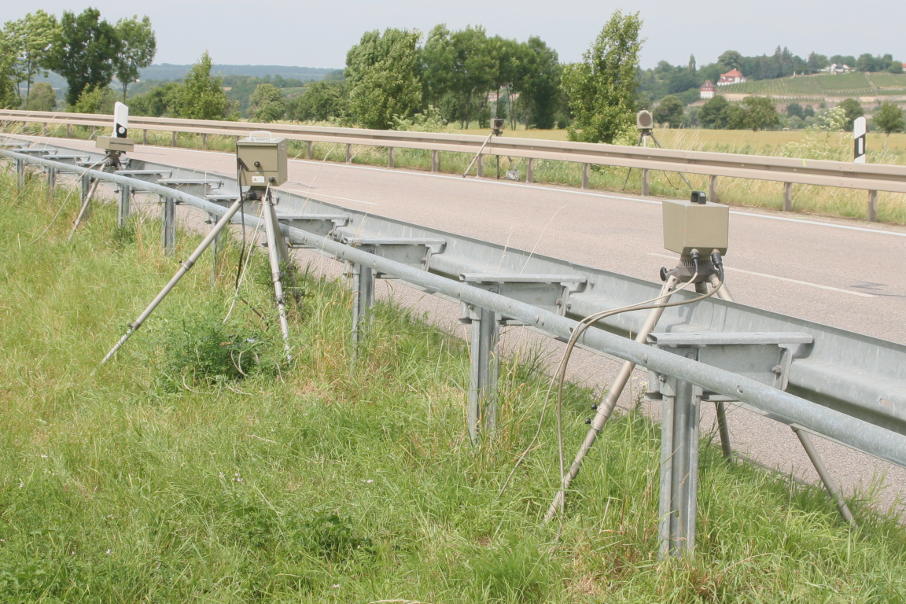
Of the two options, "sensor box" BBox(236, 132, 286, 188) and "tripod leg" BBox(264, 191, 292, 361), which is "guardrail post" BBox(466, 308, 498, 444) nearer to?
"tripod leg" BBox(264, 191, 292, 361)

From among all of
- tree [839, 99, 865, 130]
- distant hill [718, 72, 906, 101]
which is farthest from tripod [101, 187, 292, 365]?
distant hill [718, 72, 906, 101]

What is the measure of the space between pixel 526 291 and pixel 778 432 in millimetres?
1783

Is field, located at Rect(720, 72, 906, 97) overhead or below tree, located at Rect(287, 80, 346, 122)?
overhead

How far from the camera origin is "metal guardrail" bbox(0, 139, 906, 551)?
120 inches

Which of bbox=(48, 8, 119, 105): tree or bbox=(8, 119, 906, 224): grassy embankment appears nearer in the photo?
bbox=(8, 119, 906, 224): grassy embankment

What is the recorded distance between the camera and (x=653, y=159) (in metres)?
18.6

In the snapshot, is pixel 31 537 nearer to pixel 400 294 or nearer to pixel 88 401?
pixel 88 401

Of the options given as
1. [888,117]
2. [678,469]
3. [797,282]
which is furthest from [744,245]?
[888,117]

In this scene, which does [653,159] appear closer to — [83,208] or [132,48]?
[83,208]

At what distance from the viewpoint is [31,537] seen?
443 cm

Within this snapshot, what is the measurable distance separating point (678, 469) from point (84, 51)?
384 ft

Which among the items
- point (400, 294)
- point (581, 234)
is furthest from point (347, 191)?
point (400, 294)

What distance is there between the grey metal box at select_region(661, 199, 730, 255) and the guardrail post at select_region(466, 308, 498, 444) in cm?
95

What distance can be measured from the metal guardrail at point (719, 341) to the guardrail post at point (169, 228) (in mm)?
3362
